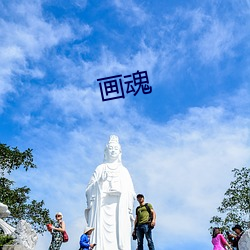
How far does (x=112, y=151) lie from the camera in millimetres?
14664

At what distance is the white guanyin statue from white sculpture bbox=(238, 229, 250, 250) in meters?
4.70

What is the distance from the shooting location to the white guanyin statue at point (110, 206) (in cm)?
1351

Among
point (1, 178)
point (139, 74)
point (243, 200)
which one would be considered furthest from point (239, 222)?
point (1, 178)

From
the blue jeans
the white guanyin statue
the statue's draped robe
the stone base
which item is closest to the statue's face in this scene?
the white guanyin statue

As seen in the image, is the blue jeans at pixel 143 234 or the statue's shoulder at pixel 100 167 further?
the statue's shoulder at pixel 100 167

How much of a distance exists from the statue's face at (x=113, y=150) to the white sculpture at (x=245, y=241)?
595cm

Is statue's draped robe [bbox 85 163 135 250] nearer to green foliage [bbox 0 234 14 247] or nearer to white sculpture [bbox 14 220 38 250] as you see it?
white sculpture [bbox 14 220 38 250]

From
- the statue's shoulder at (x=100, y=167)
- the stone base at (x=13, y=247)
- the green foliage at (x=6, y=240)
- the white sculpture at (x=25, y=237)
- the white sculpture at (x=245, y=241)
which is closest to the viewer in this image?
the white sculpture at (x=245, y=241)

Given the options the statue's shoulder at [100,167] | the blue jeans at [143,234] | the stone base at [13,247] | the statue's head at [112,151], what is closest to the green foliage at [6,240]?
the stone base at [13,247]

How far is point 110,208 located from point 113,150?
185cm

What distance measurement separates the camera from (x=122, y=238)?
44.2ft

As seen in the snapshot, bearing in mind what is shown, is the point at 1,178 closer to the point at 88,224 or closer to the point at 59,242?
the point at 88,224

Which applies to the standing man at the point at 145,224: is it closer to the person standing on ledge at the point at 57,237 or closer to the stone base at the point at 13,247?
the person standing on ledge at the point at 57,237

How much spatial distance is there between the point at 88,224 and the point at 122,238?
1160mm
